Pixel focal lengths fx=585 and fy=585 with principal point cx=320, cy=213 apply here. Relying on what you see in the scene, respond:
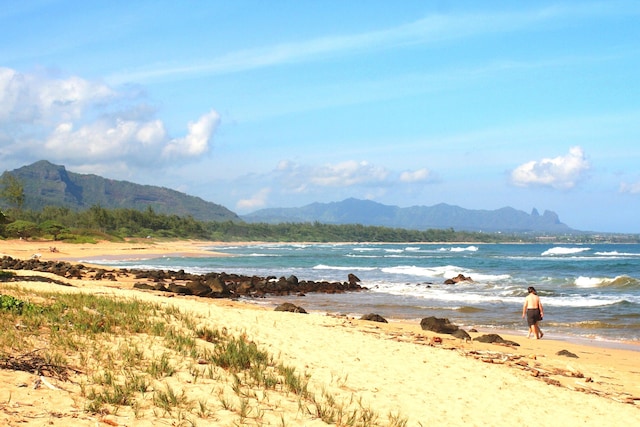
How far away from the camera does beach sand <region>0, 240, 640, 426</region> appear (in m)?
5.88

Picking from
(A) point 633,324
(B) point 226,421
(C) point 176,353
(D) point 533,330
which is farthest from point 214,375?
(A) point 633,324

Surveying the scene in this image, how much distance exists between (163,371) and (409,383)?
145 inches

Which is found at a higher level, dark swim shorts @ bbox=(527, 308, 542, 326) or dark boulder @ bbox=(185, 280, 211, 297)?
dark swim shorts @ bbox=(527, 308, 542, 326)

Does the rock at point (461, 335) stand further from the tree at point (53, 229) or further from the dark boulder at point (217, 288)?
the tree at point (53, 229)

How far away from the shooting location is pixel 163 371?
284 inches

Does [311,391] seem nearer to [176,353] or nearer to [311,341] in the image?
[176,353]

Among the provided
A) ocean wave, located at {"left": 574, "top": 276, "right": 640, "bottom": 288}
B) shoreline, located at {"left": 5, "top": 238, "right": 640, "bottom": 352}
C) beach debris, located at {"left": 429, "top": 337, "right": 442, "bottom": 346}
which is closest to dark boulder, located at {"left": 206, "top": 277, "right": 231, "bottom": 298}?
shoreline, located at {"left": 5, "top": 238, "right": 640, "bottom": 352}

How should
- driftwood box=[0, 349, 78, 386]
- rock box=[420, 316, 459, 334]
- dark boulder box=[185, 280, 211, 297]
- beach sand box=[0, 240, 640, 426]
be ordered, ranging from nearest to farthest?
beach sand box=[0, 240, 640, 426], driftwood box=[0, 349, 78, 386], rock box=[420, 316, 459, 334], dark boulder box=[185, 280, 211, 297]

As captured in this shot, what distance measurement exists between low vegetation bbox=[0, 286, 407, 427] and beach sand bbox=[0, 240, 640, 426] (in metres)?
0.06

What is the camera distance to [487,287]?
33656mm

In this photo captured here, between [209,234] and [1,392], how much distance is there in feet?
412

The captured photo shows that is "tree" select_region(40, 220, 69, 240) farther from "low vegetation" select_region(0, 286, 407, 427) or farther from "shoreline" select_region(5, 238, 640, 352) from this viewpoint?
"low vegetation" select_region(0, 286, 407, 427)

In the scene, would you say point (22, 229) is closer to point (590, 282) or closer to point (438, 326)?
point (590, 282)

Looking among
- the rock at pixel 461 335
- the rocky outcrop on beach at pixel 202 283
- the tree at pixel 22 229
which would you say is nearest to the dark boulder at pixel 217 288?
the rocky outcrop on beach at pixel 202 283
